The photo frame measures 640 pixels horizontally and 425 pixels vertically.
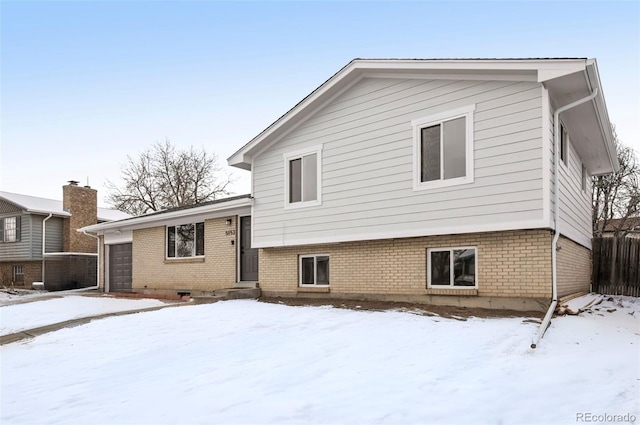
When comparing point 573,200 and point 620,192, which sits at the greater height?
point 620,192

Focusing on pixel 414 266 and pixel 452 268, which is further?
pixel 414 266

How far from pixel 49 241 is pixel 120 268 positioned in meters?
8.88

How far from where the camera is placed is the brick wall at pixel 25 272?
84.6ft

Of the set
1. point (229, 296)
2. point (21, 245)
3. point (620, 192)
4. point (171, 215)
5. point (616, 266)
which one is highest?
point (620, 192)

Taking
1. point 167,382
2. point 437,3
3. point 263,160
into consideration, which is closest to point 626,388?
point 167,382

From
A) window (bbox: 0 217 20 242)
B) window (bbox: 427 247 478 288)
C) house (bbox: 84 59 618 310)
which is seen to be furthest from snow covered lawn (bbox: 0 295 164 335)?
window (bbox: 0 217 20 242)

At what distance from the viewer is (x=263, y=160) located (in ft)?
43.8

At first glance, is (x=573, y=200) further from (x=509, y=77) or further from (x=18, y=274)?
(x=18, y=274)

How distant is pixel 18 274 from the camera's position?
26656mm

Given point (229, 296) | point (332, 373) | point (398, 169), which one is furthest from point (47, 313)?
point (398, 169)

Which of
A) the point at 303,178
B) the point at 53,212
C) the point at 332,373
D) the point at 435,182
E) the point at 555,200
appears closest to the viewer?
the point at 332,373

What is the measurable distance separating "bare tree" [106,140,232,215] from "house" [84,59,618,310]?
2474cm

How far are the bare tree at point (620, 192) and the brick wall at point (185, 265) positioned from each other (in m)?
19.5

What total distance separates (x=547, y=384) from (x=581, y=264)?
915 centimetres
